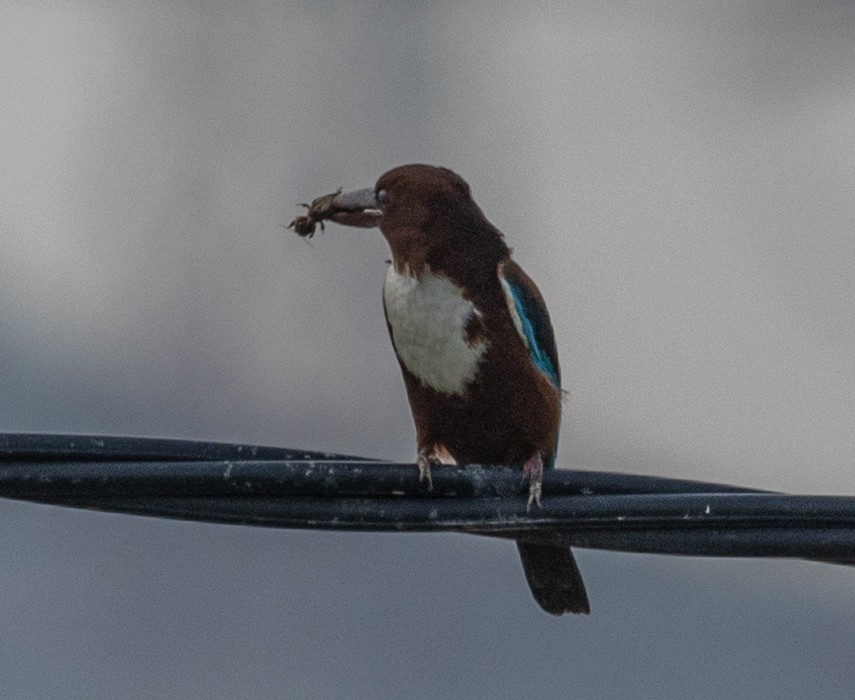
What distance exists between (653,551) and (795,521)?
0.28 m

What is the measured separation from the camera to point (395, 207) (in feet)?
16.0

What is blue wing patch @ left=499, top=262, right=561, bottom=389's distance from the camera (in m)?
4.64

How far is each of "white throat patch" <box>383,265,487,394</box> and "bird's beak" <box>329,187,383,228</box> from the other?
31 centimetres

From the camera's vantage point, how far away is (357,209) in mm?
5008

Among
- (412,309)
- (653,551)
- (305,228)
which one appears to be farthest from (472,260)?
(653,551)

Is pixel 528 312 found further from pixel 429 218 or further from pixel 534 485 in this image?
→ pixel 534 485

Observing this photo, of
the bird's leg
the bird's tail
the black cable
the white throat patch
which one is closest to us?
the black cable

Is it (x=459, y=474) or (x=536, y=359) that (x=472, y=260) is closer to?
(x=536, y=359)

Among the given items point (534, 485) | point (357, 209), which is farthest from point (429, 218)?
point (534, 485)

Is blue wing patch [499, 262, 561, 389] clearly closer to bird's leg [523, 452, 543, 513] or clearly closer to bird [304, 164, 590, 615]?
bird [304, 164, 590, 615]

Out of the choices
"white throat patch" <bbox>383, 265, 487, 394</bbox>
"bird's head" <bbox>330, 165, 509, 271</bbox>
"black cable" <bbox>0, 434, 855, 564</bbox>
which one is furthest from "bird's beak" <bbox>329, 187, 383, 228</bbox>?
"black cable" <bbox>0, 434, 855, 564</bbox>

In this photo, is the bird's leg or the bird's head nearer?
the bird's leg

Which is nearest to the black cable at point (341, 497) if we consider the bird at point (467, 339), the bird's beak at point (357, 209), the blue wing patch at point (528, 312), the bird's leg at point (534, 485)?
the bird's leg at point (534, 485)

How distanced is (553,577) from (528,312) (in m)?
0.85
